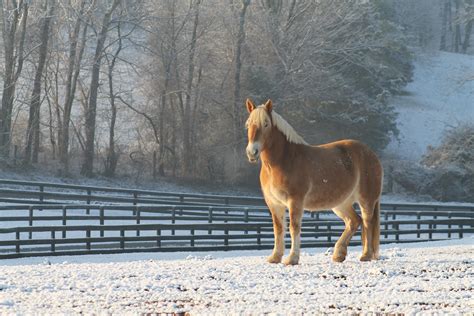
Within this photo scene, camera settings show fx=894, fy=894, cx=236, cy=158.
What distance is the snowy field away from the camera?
9250 millimetres

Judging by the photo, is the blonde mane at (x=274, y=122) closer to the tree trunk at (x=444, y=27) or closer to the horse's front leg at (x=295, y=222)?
the horse's front leg at (x=295, y=222)

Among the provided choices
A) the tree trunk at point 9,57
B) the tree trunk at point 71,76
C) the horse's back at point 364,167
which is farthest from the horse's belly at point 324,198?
the tree trunk at point 71,76

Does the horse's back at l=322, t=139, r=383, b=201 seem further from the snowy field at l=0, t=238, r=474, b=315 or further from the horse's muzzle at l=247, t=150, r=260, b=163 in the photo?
the horse's muzzle at l=247, t=150, r=260, b=163

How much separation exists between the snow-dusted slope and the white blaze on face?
1868 inches

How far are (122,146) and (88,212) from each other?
20.6m

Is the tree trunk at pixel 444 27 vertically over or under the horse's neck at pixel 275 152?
over

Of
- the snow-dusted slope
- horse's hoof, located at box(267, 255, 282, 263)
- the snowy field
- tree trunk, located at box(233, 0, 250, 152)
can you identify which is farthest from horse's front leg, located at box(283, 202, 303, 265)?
the snow-dusted slope

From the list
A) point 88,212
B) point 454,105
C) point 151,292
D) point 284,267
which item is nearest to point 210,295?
point 151,292

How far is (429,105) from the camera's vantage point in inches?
2879

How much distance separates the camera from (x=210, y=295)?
10.2 metres

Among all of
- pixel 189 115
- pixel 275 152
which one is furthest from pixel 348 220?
pixel 189 115

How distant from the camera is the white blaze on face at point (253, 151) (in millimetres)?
13656

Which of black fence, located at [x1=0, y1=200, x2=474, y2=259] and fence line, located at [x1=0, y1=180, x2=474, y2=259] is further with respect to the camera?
fence line, located at [x1=0, y1=180, x2=474, y2=259]

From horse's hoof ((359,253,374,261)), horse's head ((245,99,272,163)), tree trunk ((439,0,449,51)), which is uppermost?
tree trunk ((439,0,449,51))
